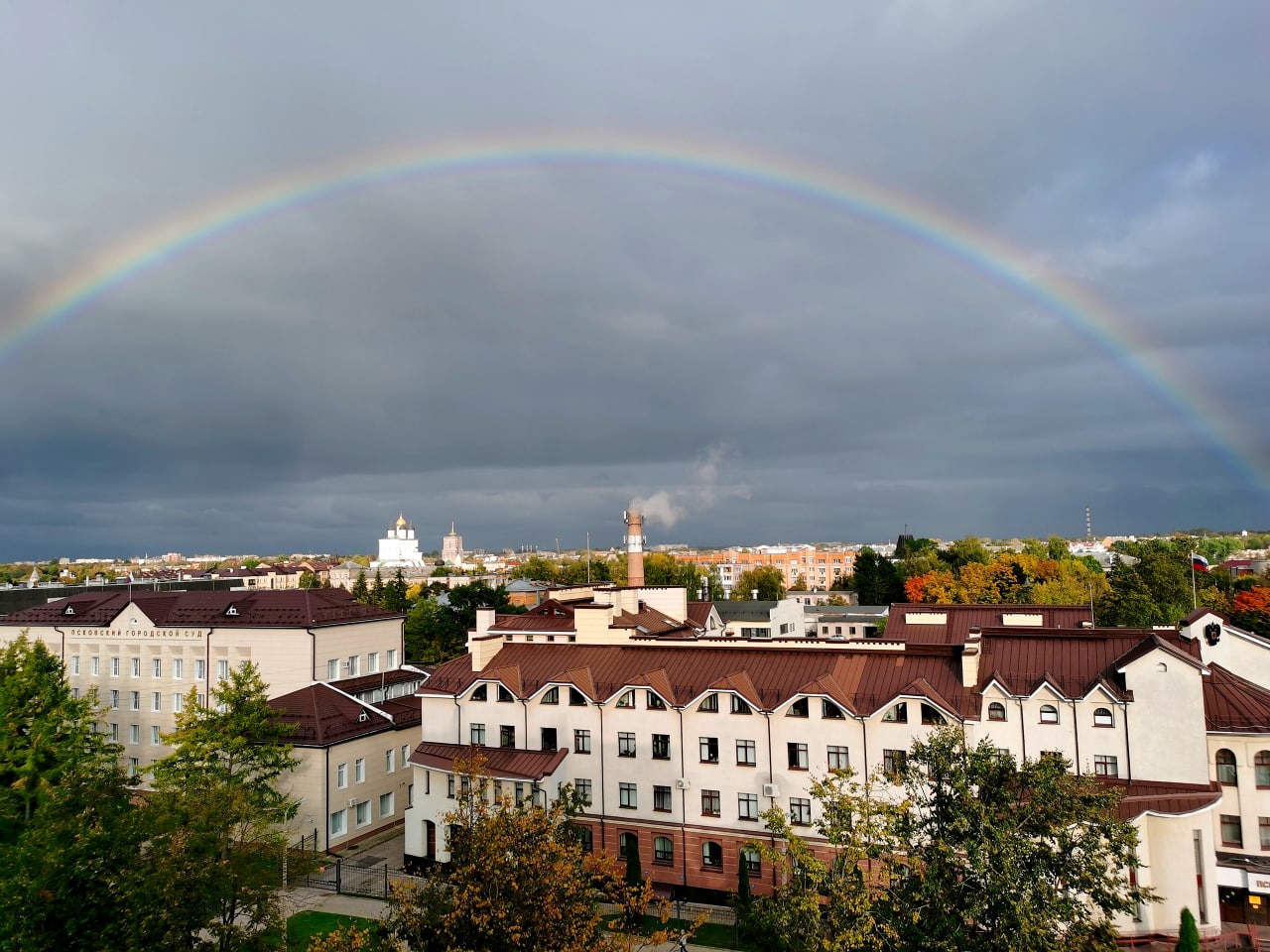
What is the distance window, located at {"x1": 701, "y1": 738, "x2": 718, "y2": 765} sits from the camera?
3922 cm

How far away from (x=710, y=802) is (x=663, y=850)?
3366mm

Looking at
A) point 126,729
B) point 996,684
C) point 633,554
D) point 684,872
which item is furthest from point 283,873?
point 633,554

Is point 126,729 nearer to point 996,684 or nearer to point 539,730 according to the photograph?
point 539,730

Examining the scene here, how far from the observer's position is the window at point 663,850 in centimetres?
3928

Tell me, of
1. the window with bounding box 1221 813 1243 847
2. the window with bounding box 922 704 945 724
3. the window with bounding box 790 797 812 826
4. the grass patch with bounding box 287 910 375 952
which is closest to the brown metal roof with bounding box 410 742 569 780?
the grass patch with bounding box 287 910 375 952

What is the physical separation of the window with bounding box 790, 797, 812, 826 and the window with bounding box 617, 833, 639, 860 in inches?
300

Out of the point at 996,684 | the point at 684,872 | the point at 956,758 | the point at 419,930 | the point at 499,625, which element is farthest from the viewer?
the point at 499,625

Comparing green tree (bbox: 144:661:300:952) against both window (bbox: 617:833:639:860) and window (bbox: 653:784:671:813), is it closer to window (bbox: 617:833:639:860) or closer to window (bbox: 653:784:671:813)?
window (bbox: 617:833:639:860)

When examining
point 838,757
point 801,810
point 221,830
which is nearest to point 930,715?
point 838,757

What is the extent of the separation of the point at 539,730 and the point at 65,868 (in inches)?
919

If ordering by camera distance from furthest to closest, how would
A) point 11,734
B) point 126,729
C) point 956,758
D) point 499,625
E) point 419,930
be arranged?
point 499,625 < point 126,729 < point 11,734 < point 956,758 < point 419,930

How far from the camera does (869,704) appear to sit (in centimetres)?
3703

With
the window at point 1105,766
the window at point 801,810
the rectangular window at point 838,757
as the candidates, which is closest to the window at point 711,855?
the window at point 801,810

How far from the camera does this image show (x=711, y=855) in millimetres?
38688
